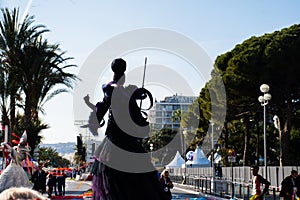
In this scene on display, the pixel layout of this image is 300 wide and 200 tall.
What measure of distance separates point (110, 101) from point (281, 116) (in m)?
40.8

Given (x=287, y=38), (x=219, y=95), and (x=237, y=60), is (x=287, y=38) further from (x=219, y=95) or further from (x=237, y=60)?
(x=219, y=95)

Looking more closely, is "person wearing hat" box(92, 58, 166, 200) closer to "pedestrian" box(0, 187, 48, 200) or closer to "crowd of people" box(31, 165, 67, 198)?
"pedestrian" box(0, 187, 48, 200)

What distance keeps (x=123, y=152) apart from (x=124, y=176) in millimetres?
272

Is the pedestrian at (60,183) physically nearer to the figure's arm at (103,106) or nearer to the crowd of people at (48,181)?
the crowd of people at (48,181)

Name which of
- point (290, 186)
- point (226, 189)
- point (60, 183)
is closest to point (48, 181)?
point (60, 183)

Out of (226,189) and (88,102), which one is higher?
(88,102)

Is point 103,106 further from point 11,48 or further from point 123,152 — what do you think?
point 11,48

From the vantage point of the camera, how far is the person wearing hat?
5910 millimetres

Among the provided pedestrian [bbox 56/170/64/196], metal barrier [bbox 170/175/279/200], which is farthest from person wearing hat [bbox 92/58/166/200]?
pedestrian [bbox 56/170/64/196]

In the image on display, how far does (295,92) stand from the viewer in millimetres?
42719

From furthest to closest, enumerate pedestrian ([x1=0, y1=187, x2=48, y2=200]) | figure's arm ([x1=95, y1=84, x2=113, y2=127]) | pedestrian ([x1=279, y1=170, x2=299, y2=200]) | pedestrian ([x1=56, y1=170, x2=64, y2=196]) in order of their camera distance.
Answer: pedestrian ([x1=56, y1=170, x2=64, y2=196]) < pedestrian ([x1=279, y1=170, x2=299, y2=200]) < figure's arm ([x1=95, y1=84, x2=113, y2=127]) < pedestrian ([x1=0, y1=187, x2=48, y2=200])

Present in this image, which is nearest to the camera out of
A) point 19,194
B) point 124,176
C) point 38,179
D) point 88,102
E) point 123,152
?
point 19,194

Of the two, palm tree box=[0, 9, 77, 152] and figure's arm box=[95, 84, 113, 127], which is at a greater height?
palm tree box=[0, 9, 77, 152]

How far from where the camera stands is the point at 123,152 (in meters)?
6.09
